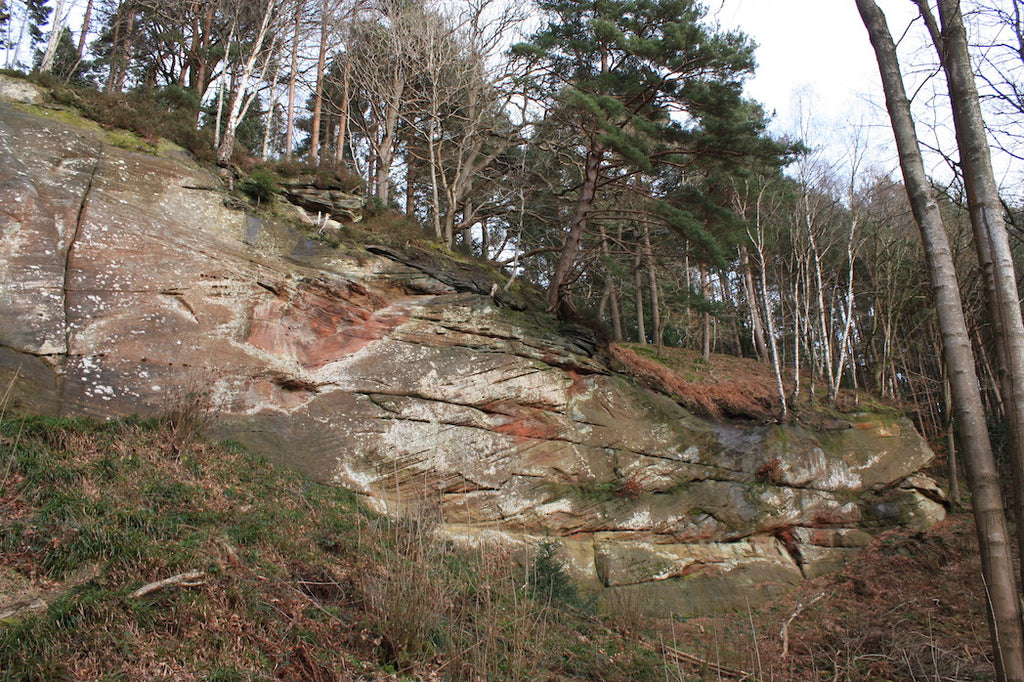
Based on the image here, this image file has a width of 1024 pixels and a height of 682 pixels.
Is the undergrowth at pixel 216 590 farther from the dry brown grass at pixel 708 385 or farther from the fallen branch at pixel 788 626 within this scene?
the dry brown grass at pixel 708 385

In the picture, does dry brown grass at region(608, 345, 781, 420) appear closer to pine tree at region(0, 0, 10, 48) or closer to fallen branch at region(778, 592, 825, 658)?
fallen branch at region(778, 592, 825, 658)

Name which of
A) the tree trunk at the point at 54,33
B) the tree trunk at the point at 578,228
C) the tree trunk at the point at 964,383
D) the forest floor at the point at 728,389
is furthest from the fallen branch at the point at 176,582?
the tree trunk at the point at 54,33

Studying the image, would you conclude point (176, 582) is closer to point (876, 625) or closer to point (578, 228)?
point (876, 625)

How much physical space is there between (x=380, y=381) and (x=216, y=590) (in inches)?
212

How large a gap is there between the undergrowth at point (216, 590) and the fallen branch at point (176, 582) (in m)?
0.01

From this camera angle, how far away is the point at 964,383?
5770mm

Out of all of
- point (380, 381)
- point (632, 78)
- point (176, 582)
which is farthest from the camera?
point (632, 78)

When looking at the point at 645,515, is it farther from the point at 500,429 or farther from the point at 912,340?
the point at 912,340

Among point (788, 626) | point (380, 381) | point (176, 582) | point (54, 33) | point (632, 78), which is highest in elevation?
point (54, 33)

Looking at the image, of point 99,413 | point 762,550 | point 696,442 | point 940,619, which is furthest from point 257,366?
point 940,619

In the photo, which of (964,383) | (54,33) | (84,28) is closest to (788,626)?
(964,383)

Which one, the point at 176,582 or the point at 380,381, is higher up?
the point at 380,381

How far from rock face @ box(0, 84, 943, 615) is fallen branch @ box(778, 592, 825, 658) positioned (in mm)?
826

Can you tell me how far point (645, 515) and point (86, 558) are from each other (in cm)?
A: 908
